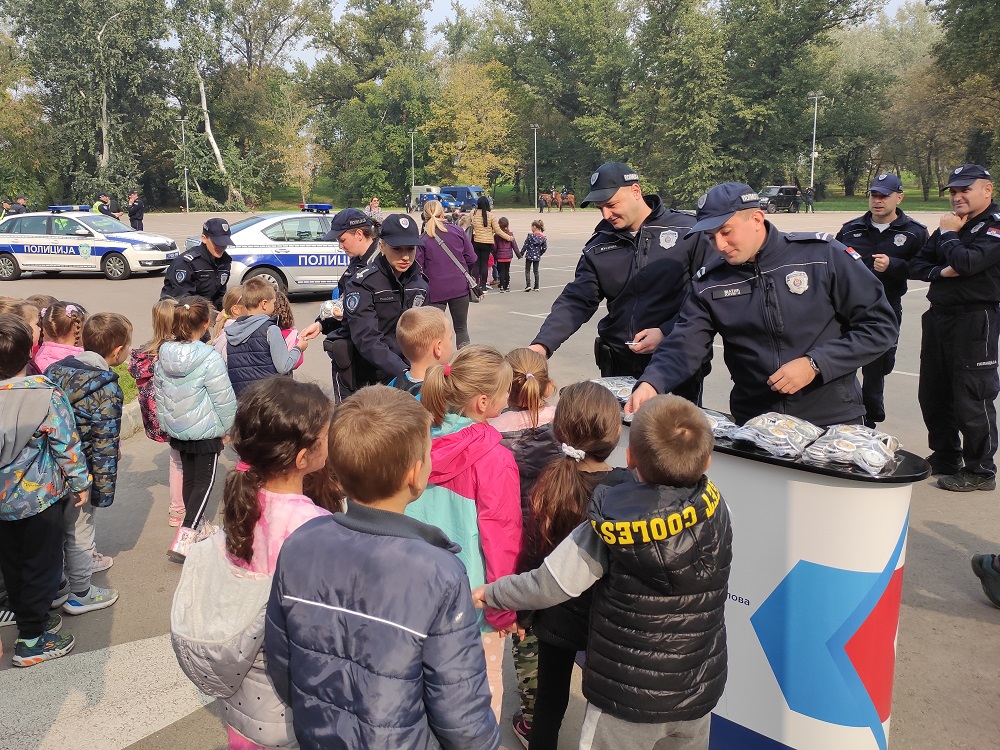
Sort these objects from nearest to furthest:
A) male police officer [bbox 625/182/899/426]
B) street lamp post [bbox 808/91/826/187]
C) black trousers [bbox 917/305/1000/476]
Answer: male police officer [bbox 625/182/899/426] < black trousers [bbox 917/305/1000/476] < street lamp post [bbox 808/91/826/187]

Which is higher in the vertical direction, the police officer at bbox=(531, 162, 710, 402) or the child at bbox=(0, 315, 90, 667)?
the police officer at bbox=(531, 162, 710, 402)

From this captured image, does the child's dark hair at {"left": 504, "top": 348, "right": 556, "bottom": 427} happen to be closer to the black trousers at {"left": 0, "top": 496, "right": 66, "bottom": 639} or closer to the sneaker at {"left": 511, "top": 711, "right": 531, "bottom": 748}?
the sneaker at {"left": 511, "top": 711, "right": 531, "bottom": 748}

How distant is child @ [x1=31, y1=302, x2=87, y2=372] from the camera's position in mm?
4680

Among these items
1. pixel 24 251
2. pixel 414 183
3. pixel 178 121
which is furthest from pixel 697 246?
pixel 414 183

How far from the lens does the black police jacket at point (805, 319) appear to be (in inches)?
130

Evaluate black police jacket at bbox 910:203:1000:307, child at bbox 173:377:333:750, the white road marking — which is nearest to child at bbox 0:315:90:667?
the white road marking

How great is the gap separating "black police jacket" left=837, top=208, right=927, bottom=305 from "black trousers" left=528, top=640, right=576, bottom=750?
479 centimetres

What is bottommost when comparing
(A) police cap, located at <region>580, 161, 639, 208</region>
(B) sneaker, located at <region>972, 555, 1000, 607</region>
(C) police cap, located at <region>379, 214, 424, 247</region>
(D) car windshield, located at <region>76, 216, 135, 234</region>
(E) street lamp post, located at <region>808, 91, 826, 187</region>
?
(B) sneaker, located at <region>972, 555, 1000, 607</region>

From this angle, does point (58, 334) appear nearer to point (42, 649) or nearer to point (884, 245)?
point (42, 649)

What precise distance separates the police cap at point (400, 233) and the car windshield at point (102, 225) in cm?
1656

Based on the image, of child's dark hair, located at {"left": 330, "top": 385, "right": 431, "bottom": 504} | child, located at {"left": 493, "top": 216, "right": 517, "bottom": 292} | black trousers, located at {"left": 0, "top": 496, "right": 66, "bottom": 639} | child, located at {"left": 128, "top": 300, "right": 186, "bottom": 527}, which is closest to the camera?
child's dark hair, located at {"left": 330, "top": 385, "right": 431, "bottom": 504}

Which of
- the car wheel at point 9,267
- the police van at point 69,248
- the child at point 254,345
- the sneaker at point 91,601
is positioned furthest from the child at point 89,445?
the car wheel at point 9,267

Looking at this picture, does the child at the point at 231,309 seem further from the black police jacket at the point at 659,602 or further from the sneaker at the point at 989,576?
the sneaker at the point at 989,576

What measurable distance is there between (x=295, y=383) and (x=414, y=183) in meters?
70.7
